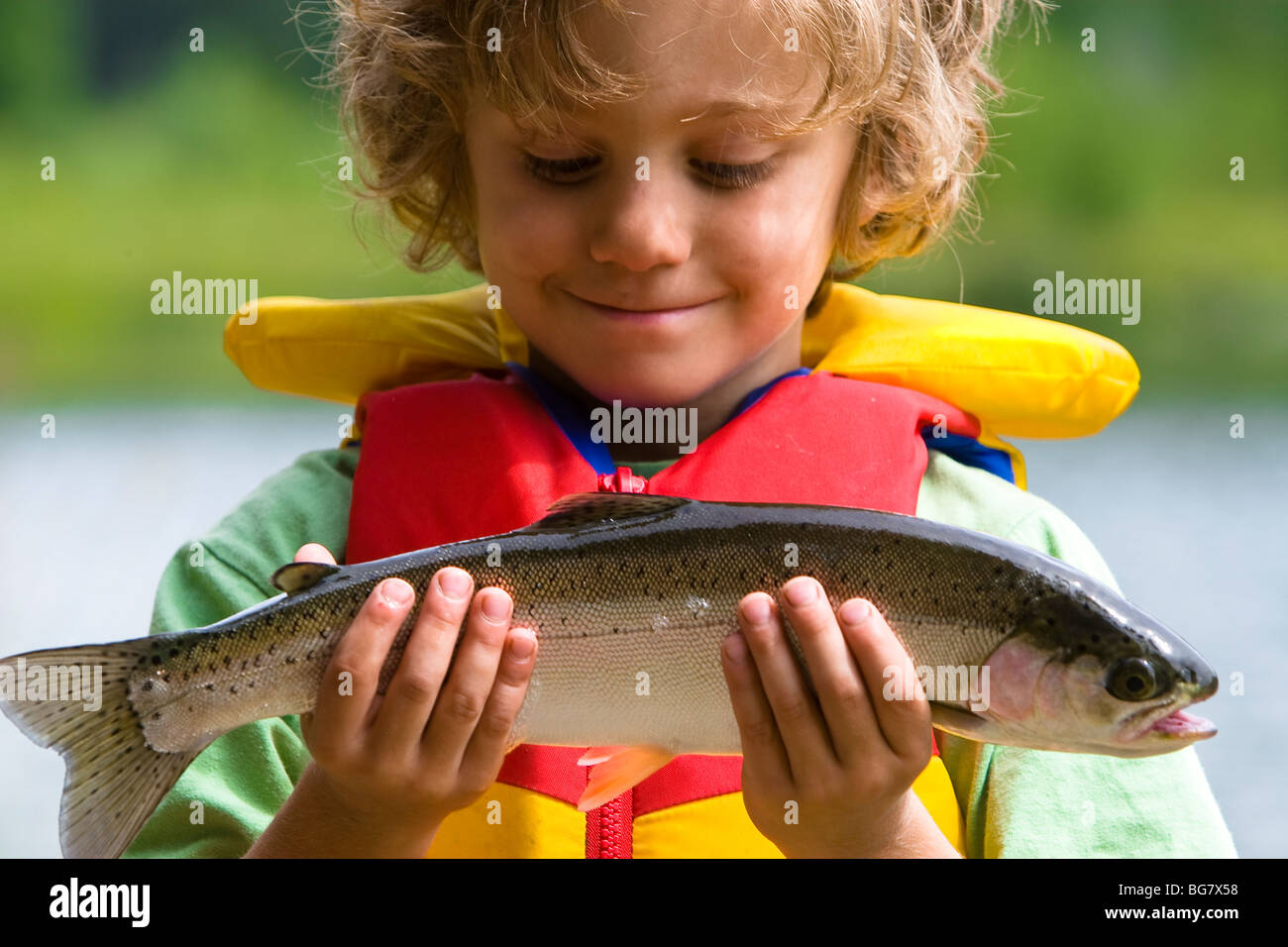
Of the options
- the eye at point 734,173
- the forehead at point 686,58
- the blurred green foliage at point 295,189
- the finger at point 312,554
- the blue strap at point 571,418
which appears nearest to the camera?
the finger at point 312,554

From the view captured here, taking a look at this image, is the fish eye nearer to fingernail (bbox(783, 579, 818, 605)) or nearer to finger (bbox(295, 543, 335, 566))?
fingernail (bbox(783, 579, 818, 605))

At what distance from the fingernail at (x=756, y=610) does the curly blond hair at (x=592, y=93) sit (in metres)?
0.82

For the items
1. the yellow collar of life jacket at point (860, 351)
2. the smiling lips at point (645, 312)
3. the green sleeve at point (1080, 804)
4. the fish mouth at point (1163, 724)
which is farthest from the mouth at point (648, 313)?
the fish mouth at point (1163, 724)

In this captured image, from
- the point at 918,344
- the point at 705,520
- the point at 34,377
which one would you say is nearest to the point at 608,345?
the point at 705,520

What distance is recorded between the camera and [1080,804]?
206cm

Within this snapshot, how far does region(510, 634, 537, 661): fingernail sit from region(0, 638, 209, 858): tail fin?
0.47m

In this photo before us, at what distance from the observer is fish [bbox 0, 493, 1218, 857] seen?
5.42 feet

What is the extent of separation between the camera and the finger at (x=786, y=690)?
165 cm

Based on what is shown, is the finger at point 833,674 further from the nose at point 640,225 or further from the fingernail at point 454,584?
the nose at point 640,225

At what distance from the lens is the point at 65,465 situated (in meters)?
8.88

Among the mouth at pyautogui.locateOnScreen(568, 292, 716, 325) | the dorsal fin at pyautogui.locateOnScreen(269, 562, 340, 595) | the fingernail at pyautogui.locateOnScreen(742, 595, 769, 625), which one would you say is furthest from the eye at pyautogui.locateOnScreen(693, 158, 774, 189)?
the dorsal fin at pyautogui.locateOnScreen(269, 562, 340, 595)

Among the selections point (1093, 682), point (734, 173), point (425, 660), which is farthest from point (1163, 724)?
point (734, 173)

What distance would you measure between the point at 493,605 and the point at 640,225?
658 mm
